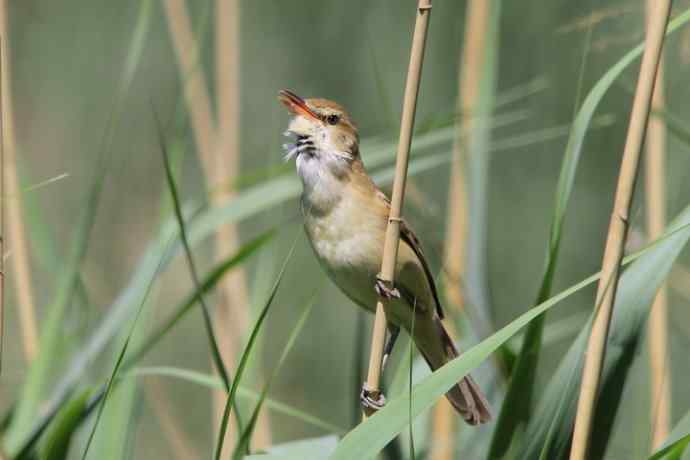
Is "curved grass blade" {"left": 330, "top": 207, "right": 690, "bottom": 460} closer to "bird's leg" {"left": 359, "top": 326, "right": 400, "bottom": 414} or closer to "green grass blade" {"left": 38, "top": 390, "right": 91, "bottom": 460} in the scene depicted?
"bird's leg" {"left": 359, "top": 326, "right": 400, "bottom": 414}

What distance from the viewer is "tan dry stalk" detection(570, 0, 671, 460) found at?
1366mm

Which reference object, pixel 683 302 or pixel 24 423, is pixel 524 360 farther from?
pixel 683 302

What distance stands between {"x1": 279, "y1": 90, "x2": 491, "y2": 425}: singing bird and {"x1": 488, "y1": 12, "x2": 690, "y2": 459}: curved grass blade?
434mm

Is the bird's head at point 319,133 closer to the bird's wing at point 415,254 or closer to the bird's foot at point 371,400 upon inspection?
the bird's wing at point 415,254

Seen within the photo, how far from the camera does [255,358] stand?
2.26 meters

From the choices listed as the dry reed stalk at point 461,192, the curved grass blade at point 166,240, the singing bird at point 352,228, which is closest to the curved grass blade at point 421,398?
the curved grass blade at point 166,240

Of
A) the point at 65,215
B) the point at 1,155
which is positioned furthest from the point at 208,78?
the point at 1,155

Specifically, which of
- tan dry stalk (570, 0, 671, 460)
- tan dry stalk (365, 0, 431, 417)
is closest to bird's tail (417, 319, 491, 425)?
tan dry stalk (365, 0, 431, 417)

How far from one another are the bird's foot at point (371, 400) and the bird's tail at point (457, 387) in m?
0.25

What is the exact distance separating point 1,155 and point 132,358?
0.49 metres

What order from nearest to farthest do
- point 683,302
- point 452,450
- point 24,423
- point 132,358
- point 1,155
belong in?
point 1,155 < point 132,358 < point 24,423 < point 452,450 < point 683,302

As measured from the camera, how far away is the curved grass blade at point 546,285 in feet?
5.10

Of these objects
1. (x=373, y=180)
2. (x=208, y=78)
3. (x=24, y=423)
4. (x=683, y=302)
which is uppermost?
(x=208, y=78)

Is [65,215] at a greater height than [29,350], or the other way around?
[65,215]
